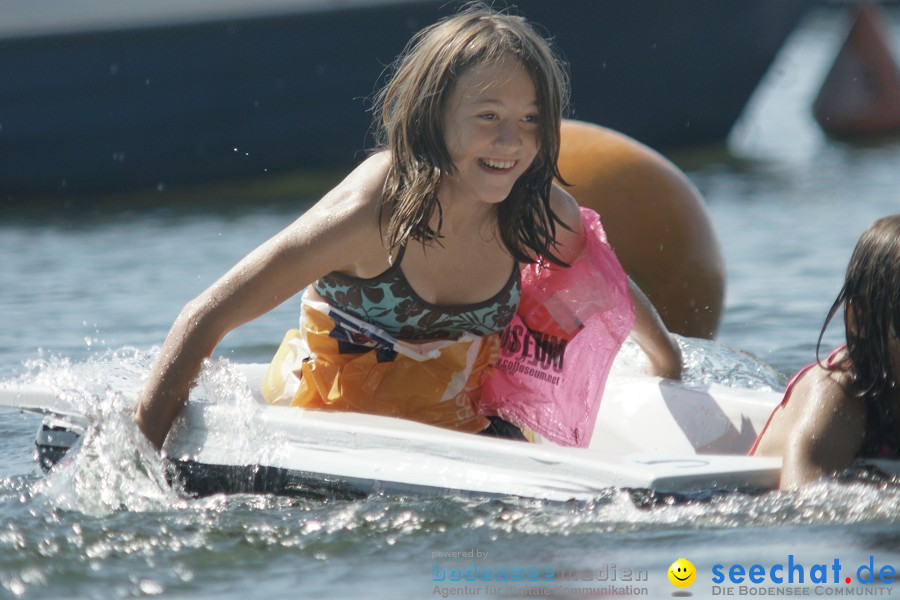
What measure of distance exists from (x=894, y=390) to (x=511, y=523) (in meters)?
0.94

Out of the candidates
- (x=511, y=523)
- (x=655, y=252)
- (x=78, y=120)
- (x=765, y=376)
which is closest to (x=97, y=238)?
(x=78, y=120)

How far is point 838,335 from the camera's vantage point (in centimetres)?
636

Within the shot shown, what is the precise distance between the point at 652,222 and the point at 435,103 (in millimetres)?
2101

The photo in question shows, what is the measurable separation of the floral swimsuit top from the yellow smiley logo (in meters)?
0.93

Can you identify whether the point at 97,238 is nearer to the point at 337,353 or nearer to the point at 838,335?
the point at 838,335

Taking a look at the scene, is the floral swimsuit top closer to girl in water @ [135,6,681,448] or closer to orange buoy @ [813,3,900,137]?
girl in water @ [135,6,681,448]

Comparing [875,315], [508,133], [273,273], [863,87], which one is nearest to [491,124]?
[508,133]

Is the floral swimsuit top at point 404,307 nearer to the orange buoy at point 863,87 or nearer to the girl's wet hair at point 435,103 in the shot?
the girl's wet hair at point 435,103

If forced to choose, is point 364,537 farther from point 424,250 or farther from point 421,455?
point 424,250

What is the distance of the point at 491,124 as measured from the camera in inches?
141

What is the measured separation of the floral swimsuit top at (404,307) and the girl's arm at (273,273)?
3.5 inches

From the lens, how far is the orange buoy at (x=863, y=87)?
1224cm

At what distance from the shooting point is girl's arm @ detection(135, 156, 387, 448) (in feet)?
11.6

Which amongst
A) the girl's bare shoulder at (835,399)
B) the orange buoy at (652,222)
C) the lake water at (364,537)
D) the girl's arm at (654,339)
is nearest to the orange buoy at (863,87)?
the orange buoy at (652,222)
